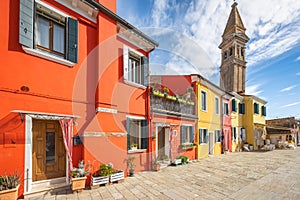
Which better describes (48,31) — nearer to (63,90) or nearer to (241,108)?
(63,90)

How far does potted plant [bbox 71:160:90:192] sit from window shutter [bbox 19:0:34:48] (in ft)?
13.0

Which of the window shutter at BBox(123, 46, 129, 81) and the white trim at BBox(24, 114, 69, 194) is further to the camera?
the window shutter at BBox(123, 46, 129, 81)

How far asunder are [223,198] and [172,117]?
5925 millimetres

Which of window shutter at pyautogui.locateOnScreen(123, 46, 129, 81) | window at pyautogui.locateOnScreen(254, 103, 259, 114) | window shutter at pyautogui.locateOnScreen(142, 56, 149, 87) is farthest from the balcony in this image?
window at pyautogui.locateOnScreen(254, 103, 259, 114)

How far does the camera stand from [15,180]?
182 inches

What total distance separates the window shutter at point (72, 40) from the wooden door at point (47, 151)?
226 centimetres

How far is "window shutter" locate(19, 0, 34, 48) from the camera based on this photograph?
4.97 metres

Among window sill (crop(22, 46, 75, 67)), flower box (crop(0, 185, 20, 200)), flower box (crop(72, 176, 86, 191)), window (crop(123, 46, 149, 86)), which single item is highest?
window (crop(123, 46, 149, 86))

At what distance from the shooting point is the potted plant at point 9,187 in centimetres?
437

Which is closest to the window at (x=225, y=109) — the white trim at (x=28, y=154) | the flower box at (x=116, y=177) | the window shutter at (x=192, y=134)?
the window shutter at (x=192, y=134)

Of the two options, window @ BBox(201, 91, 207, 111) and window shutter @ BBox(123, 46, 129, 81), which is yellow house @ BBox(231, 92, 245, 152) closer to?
window @ BBox(201, 91, 207, 111)

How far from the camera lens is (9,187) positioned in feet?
14.7

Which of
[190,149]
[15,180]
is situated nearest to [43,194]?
[15,180]

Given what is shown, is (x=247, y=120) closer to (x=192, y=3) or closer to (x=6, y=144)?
(x=192, y=3)
